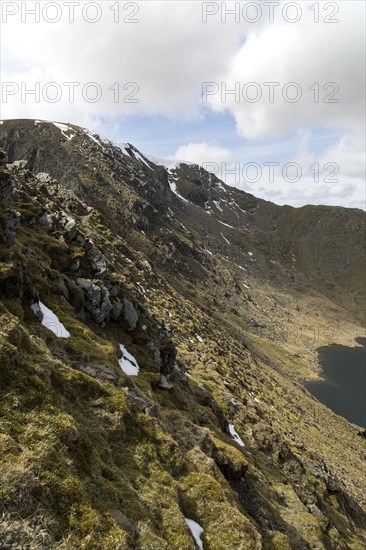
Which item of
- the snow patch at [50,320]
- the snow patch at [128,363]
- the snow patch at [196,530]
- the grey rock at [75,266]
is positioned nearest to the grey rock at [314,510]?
the snow patch at [128,363]

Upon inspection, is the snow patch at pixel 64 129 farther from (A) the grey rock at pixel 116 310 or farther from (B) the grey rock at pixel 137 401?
(B) the grey rock at pixel 137 401

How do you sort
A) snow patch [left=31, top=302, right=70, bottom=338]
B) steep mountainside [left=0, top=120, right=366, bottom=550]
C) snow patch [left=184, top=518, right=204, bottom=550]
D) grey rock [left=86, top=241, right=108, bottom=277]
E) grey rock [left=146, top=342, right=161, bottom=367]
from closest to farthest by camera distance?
steep mountainside [left=0, top=120, right=366, bottom=550], snow patch [left=184, top=518, right=204, bottom=550], snow patch [left=31, top=302, right=70, bottom=338], grey rock [left=146, top=342, right=161, bottom=367], grey rock [left=86, top=241, right=108, bottom=277]

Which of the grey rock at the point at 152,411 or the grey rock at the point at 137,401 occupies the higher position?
the grey rock at the point at 137,401

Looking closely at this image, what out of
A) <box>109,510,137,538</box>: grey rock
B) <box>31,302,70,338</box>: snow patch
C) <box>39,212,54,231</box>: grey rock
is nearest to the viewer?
<box>109,510,137,538</box>: grey rock

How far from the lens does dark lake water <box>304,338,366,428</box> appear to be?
354 feet

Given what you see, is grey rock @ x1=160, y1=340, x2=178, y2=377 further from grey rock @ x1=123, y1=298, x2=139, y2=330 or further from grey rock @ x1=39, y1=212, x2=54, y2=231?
grey rock @ x1=39, y1=212, x2=54, y2=231

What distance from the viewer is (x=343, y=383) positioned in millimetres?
126688

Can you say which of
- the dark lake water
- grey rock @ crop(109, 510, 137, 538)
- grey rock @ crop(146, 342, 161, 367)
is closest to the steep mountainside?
grey rock @ crop(109, 510, 137, 538)

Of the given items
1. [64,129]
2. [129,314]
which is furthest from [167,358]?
[64,129]

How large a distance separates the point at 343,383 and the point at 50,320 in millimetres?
126662

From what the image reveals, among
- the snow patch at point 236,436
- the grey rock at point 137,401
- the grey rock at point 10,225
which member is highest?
the grey rock at point 10,225

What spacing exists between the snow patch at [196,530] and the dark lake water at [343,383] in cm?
10155

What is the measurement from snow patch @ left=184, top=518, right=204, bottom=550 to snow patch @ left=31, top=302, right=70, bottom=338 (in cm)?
1110

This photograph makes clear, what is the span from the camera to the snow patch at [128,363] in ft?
82.6
